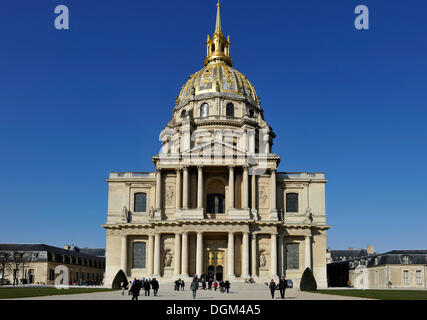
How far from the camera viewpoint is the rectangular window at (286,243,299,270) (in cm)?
5862

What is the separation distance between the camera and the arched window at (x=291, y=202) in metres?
60.6

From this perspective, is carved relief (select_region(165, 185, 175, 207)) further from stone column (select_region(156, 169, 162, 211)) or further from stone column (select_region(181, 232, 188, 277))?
stone column (select_region(181, 232, 188, 277))

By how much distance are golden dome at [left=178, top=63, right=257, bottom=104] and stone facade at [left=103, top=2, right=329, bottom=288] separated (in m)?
15.1

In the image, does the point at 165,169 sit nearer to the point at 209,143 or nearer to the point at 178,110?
the point at 209,143

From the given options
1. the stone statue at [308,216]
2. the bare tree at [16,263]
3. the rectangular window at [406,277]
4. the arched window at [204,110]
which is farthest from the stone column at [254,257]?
the bare tree at [16,263]

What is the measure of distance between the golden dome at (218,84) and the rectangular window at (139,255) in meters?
24.1

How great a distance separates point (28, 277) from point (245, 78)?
44301 millimetres

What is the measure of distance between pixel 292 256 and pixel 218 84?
91.4 feet

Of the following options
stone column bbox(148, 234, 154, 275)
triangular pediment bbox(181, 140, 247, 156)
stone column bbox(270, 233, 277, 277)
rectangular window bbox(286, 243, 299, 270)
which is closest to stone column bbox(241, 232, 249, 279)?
stone column bbox(270, 233, 277, 277)

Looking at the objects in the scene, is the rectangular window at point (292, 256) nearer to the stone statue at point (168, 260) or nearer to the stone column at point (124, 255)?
the stone statue at point (168, 260)

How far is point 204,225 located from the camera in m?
56.1

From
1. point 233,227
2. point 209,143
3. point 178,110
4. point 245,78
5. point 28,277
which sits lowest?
point 28,277
